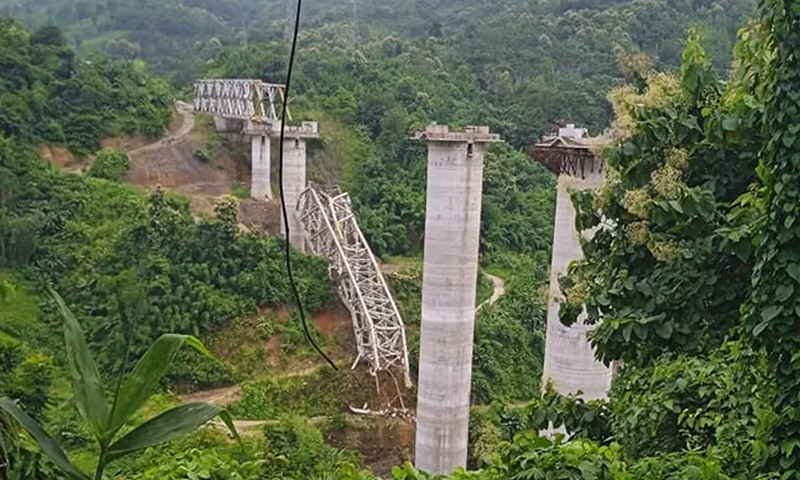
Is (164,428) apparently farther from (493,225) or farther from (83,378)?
(493,225)

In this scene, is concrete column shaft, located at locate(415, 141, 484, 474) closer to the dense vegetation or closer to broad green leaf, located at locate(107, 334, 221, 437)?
the dense vegetation

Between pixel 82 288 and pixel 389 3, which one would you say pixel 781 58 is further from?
pixel 389 3

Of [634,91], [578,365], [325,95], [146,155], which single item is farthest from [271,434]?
[325,95]

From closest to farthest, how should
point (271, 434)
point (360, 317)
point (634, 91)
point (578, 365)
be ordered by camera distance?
point (634, 91) → point (578, 365) → point (271, 434) → point (360, 317)

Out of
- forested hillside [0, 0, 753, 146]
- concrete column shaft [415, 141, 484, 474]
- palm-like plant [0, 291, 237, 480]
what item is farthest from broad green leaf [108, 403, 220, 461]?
forested hillside [0, 0, 753, 146]

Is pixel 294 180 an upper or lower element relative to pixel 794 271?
lower

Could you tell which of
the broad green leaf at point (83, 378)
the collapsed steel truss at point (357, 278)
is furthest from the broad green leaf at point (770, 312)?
the collapsed steel truss at point (357, 278)

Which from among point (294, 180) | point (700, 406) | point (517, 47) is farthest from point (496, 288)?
point (700, 406)
